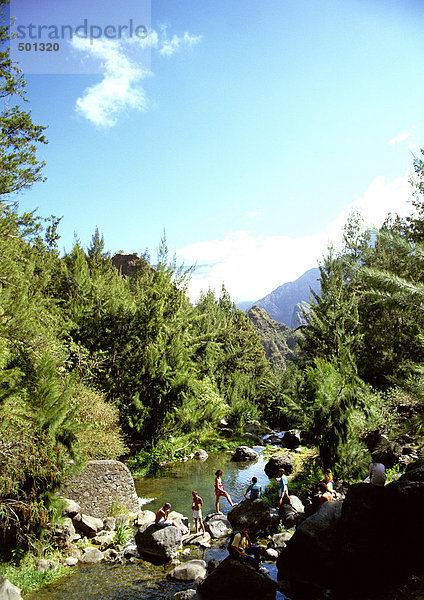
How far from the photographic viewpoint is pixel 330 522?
417 inches

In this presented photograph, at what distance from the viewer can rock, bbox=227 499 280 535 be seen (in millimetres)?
13438

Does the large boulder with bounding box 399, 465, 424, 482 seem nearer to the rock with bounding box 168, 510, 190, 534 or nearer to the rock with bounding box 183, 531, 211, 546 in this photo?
the rock with bounding box 183, 531, 211, 546

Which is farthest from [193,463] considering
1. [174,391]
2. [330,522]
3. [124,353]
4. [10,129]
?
[10,129]

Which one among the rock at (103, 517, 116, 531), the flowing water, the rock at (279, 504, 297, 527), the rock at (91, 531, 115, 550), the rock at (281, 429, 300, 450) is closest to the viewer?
the flowing water

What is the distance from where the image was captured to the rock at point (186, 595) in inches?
357

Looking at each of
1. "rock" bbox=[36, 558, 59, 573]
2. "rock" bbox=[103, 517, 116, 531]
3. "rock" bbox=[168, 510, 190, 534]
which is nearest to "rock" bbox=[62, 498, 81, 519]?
"rock" bbox=[103, 517, 116, 531]

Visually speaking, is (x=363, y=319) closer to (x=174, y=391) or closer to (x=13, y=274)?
(x=174, y=391)

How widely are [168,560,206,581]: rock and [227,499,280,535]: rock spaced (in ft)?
10.5

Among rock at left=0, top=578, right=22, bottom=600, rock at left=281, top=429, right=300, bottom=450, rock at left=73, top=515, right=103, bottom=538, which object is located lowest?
rock at left=281, top=429, right=300, bottom=450

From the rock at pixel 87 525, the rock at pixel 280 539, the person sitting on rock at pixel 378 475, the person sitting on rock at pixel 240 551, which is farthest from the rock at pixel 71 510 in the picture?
the person sitting on rock at pixel 378 475

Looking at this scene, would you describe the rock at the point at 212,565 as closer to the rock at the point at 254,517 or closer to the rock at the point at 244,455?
the rock at the point at 254,517

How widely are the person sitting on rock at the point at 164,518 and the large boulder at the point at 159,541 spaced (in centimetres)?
15

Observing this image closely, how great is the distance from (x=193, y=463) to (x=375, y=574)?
1555 centimetres

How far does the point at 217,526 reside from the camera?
13.4 meters
